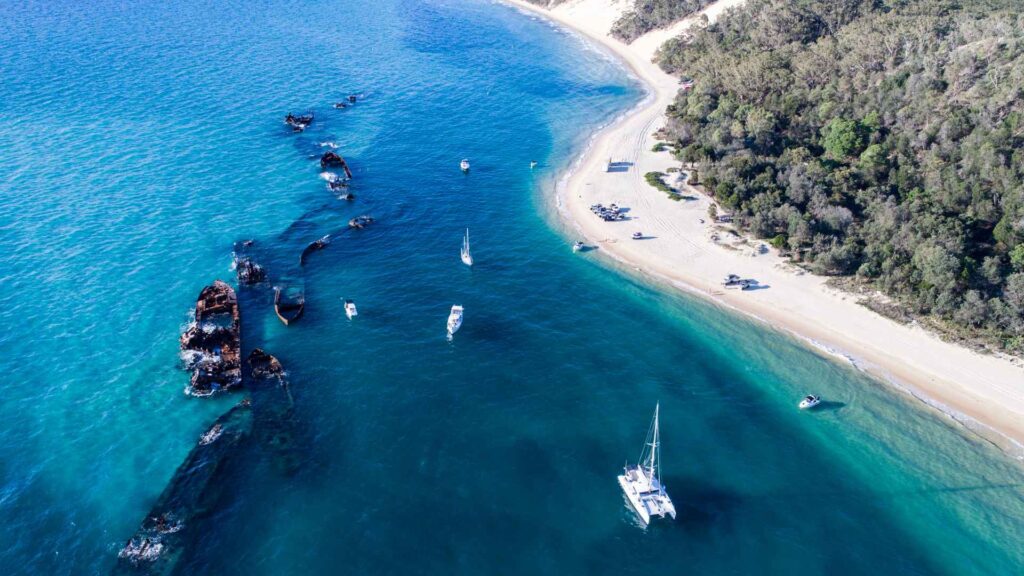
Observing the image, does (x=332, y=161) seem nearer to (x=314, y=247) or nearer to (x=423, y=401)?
(x=314, y=247)

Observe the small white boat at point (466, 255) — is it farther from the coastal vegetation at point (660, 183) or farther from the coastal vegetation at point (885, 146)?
the coastal vegetation at point (885, 146)

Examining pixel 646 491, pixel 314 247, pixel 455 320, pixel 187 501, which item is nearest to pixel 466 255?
pixel 455 320

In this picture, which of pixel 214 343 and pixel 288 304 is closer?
pixel 214 343

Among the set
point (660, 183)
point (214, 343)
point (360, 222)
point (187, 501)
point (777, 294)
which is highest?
point (660, 183)

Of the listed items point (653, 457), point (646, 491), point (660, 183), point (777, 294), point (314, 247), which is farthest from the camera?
point (660, 183)

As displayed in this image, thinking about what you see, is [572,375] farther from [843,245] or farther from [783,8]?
[783,8]

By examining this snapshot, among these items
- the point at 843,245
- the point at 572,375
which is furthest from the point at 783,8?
the point at 572,375

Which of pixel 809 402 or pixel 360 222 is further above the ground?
pixel 360 222
